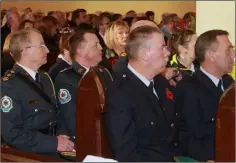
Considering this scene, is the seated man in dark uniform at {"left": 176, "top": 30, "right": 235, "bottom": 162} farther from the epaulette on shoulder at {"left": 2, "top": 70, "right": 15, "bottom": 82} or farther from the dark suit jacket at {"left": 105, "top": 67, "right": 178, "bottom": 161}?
the epaulette on shoulder at {"left": 2, "top": 70, "right": 15, "bottom": 82}

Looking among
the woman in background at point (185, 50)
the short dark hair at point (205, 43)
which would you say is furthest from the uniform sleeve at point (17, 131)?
the woman in background at point (185, 50)

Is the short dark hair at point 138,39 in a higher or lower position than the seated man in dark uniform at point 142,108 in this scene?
higher

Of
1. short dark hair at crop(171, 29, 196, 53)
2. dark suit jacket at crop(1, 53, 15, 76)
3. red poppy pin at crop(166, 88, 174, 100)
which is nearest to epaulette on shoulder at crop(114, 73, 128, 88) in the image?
red poppy pin at crop(166, 88, 174, 100)

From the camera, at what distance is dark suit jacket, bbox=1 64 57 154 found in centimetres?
323

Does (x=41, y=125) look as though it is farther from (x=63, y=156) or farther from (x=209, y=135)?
(x=209, y=135)

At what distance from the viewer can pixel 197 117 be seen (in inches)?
127

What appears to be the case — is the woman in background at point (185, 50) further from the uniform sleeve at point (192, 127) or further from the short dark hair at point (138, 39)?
the short dark hair at point (138, 39)

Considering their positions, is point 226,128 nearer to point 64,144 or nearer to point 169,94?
point 169,94

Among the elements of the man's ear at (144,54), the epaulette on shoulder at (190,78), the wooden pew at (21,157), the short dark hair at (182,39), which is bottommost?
the wooden pew at (21,157)

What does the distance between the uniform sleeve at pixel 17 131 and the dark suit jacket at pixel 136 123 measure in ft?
2.12

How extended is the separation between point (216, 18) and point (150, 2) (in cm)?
899

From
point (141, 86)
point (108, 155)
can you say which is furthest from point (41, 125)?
point (141, 86)

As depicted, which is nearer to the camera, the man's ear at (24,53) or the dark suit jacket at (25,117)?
the dark suit jacket at (25,117)

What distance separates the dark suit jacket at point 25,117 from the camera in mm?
3234
